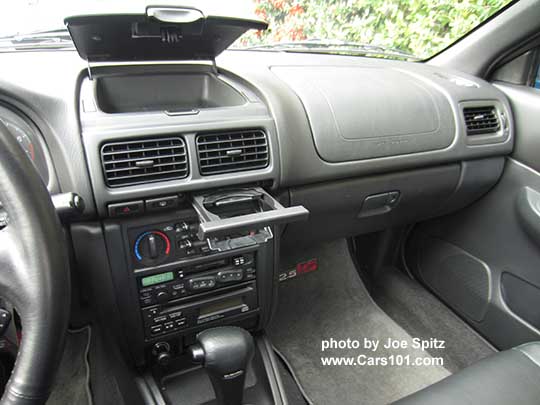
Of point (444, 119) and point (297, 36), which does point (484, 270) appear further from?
point (297, 36)

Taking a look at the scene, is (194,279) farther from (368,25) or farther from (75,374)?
(368,25)

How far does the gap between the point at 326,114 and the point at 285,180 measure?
255mm

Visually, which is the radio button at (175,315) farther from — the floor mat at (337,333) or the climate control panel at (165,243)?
the floor mat at (337,333)

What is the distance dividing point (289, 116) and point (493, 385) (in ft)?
2.64

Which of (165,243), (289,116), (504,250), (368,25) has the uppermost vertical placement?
(368,25)

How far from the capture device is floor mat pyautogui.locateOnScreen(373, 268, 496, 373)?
1.71m

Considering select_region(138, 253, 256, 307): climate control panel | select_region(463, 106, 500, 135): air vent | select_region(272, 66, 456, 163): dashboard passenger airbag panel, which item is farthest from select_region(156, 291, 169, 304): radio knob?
select_region(463, 106, 500, 135): air vent

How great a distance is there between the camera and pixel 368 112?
1.29 meters

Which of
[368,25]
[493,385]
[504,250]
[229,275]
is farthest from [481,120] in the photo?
[229,275]

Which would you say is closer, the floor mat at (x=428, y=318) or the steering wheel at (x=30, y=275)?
the steering wheel at (x=30, y=275)

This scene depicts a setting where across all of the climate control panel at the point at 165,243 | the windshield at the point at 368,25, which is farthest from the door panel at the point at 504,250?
the climate control panel at the point at 165,243

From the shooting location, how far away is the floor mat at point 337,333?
63.9 inches

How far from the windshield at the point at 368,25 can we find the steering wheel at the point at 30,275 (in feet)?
3.58

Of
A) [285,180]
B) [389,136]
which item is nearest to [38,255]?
[285,180]
